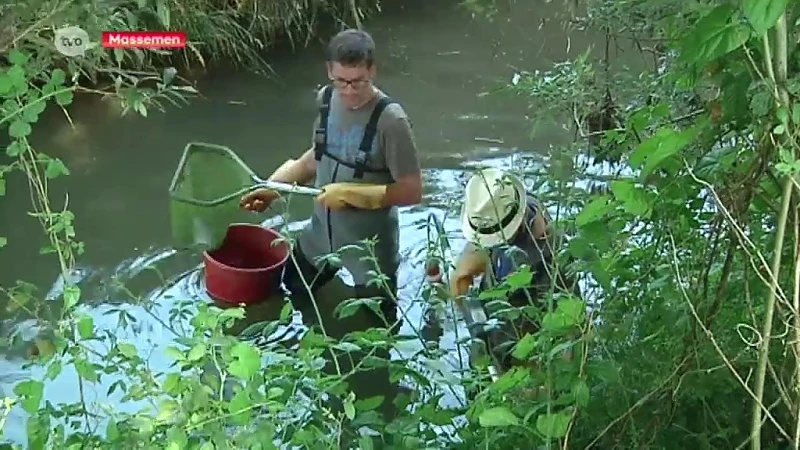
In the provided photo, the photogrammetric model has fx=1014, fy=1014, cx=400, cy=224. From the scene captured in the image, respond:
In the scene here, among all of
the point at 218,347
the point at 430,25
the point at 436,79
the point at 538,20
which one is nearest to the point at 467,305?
the point at 218,347

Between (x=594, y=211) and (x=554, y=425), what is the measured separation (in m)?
0.40

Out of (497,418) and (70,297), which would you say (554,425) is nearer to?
(497,418)

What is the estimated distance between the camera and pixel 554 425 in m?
1.82

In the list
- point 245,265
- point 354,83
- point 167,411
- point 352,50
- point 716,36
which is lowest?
point 245,265

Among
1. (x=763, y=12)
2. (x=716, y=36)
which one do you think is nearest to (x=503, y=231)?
(x=716, y=36)

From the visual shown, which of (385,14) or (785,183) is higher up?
(785,183)

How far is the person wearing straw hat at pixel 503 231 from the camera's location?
2887mm

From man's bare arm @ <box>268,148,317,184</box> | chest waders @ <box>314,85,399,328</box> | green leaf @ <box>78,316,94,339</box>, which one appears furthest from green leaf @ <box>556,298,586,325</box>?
man's bare arm @ <box>268,148,317,184</box>

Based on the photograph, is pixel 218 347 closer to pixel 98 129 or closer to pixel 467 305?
pixel 467 305

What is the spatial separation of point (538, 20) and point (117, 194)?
148 inches

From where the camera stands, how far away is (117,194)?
5035 mm

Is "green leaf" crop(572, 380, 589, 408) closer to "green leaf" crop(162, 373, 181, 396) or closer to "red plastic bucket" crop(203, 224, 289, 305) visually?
"green leaf" crop(162, 373, 181, 396)

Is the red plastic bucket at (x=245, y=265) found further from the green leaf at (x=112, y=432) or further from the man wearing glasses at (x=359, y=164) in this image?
the green leaf at (x=112, y=432)

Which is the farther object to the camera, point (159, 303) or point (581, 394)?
point (159, 303)
